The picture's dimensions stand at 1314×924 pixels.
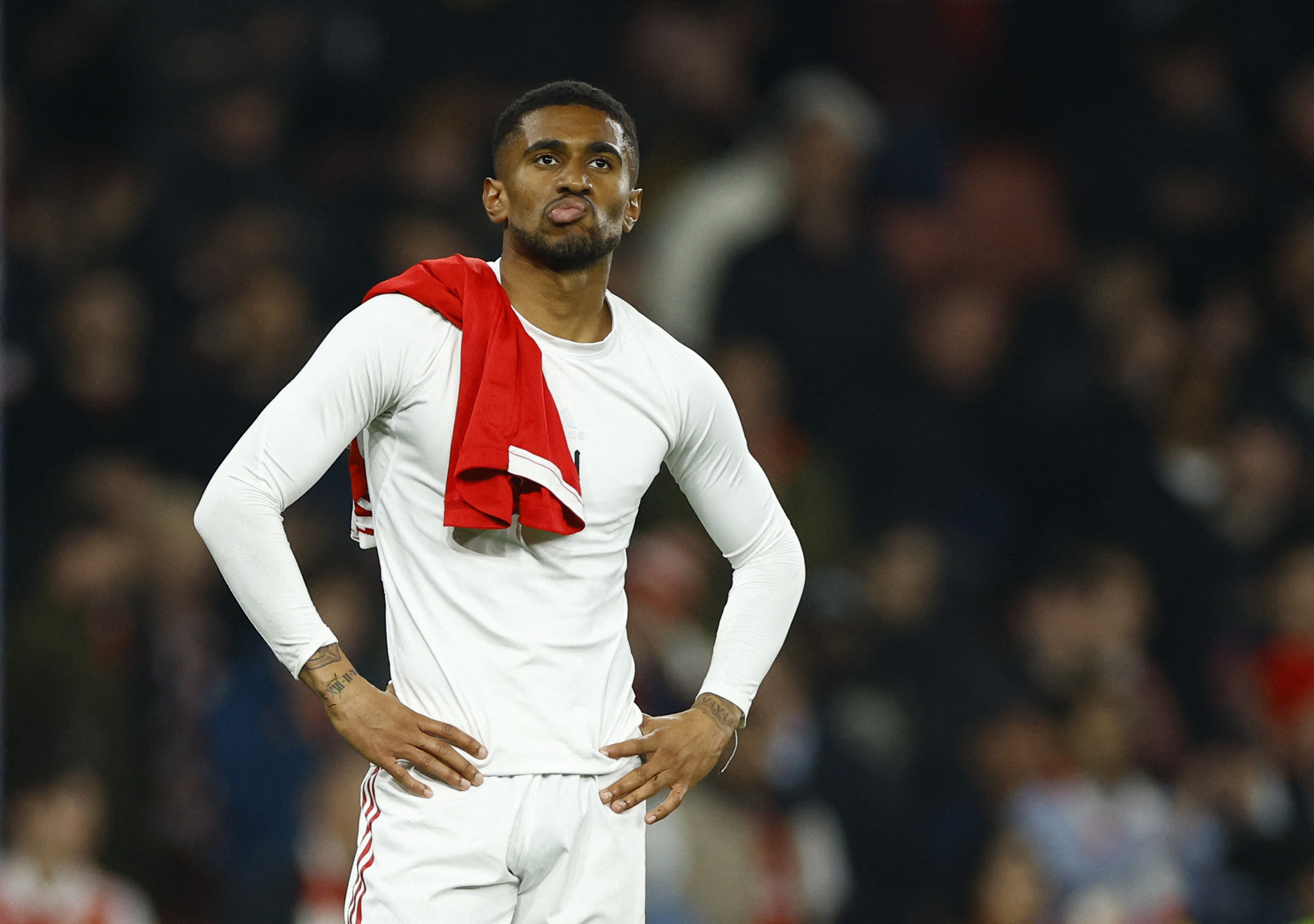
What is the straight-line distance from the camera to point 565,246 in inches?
103

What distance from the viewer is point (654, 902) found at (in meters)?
5.15

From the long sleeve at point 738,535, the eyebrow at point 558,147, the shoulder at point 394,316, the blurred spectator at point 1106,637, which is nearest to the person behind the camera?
the shoulder at point 394,316

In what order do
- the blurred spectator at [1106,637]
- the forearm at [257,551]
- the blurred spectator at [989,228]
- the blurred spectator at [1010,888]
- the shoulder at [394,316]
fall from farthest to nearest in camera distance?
the blurred spectator at [989,228]
the blurred spectator at [1106,637]
the blurred spectator at [1010,888]
the shoulder at [394,316]
the forearm at [257,551]

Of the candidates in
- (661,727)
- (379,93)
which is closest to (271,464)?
(661,727)

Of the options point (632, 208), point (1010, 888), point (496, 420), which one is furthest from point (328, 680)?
point (1010, 888)

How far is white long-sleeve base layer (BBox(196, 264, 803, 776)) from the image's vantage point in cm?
243

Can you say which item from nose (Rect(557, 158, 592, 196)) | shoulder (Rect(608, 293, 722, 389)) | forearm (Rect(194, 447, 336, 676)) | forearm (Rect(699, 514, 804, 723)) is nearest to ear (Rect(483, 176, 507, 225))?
nose (Rect(557, 158, 592, 196))

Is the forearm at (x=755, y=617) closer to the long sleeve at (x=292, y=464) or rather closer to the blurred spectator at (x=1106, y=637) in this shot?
the long sleeve at (x=292, y=464)

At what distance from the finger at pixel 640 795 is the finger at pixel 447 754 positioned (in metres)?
0.24

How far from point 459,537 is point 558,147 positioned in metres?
0.60

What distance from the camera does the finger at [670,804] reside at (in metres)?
2.63

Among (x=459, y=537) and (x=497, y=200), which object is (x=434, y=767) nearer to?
(x=459, y=537)

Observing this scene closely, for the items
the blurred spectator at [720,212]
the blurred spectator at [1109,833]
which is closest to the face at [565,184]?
the blurred spectator at [1109,833]

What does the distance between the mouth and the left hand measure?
0.77m
